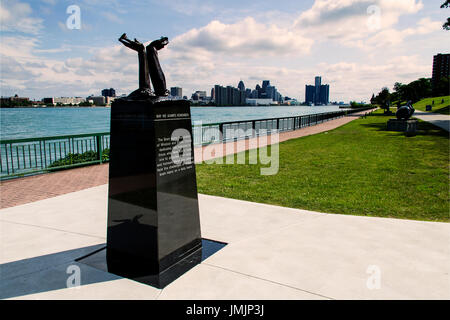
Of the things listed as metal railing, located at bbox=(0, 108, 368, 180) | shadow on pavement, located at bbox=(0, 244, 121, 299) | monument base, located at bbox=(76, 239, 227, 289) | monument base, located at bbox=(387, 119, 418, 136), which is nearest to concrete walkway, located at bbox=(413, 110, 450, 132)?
monument base, located at bbox=(387, 119, 418, 136)

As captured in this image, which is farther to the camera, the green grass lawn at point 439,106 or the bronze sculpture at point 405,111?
the green grass lawn at point 439,106

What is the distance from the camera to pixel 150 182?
3.69 metres

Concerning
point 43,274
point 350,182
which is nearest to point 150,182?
point 43,274

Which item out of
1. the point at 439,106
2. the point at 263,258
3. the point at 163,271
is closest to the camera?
the point at 163,271

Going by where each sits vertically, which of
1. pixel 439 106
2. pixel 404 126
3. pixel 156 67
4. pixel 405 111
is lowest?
pixel 404 126

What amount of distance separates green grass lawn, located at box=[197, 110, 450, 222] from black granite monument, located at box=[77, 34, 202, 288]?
134 inches

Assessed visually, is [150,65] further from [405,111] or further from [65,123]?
[65,123]

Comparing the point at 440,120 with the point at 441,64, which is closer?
the point at 440,120

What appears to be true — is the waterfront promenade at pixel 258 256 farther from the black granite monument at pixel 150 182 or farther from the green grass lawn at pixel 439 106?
the green grass lawn at pixel 439 106

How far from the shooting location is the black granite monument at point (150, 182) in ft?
12.0

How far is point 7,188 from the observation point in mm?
8289

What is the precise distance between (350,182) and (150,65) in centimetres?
661

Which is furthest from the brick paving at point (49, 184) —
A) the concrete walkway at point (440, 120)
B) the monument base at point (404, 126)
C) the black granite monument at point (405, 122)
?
the concrete walkway at point (440, 120)
